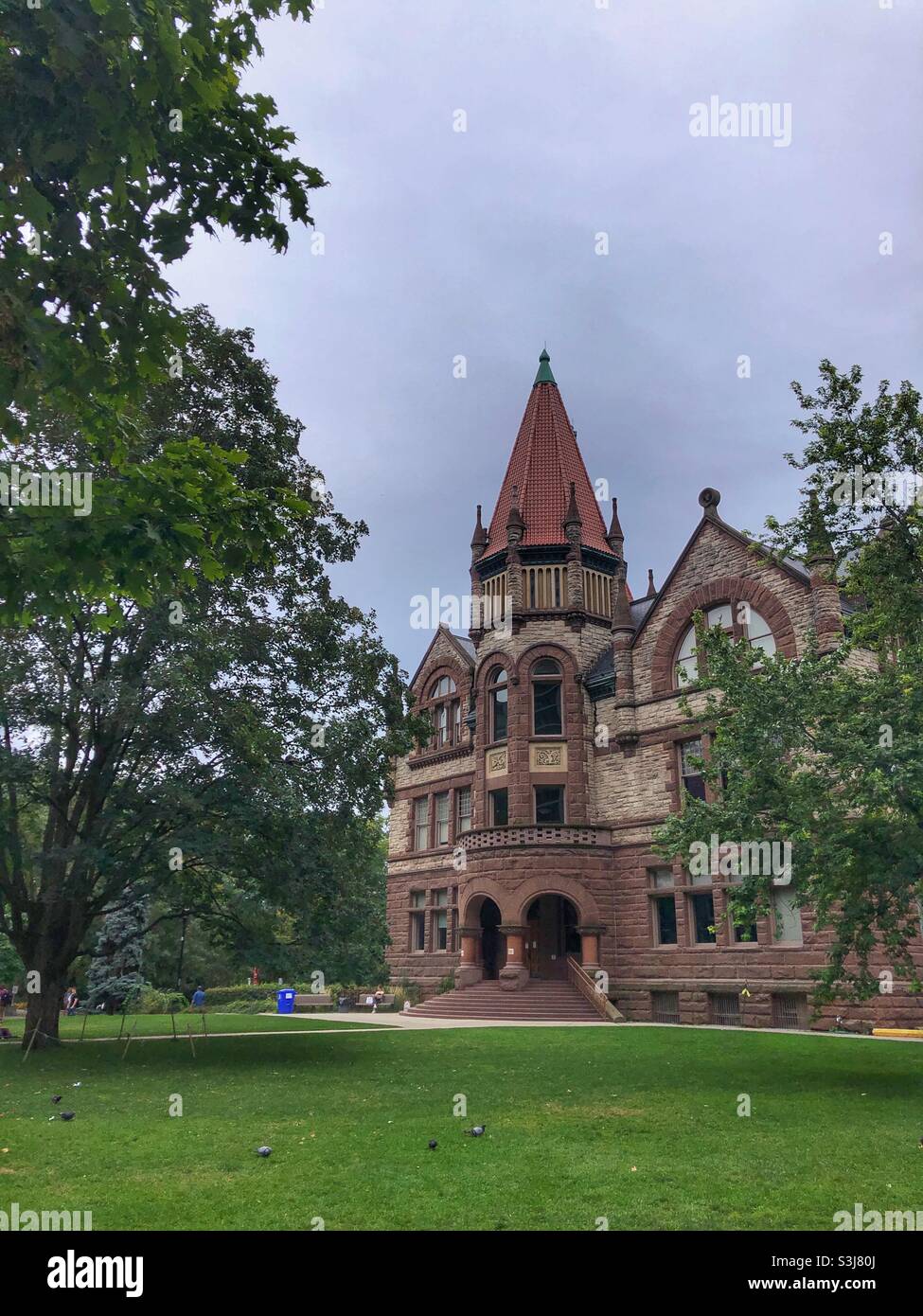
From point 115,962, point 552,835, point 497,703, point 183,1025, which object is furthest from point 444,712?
point 115,962

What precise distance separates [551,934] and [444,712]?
1113 cm

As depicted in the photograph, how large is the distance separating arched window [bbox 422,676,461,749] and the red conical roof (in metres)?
6.62

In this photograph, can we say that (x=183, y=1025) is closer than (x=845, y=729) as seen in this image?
No

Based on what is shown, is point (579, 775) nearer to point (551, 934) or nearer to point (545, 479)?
point (551, 934)

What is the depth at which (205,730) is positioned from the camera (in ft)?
61.4

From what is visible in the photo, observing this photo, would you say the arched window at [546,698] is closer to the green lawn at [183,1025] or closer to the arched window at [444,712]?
the arched window at [444,712]

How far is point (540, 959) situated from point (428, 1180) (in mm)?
26167

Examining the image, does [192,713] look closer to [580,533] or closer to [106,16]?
[106,16]

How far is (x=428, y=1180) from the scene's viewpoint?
26.9ft

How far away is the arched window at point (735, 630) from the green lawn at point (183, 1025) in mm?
15776

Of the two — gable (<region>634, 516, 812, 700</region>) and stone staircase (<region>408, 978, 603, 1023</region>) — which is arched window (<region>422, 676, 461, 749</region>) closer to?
gable (<region>634, 516, 812, 700</region>)

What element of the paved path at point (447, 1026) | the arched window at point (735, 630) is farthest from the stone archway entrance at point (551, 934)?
the arched window at point (735, 630)

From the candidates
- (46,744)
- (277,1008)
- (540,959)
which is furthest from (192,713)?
(277,1008)
